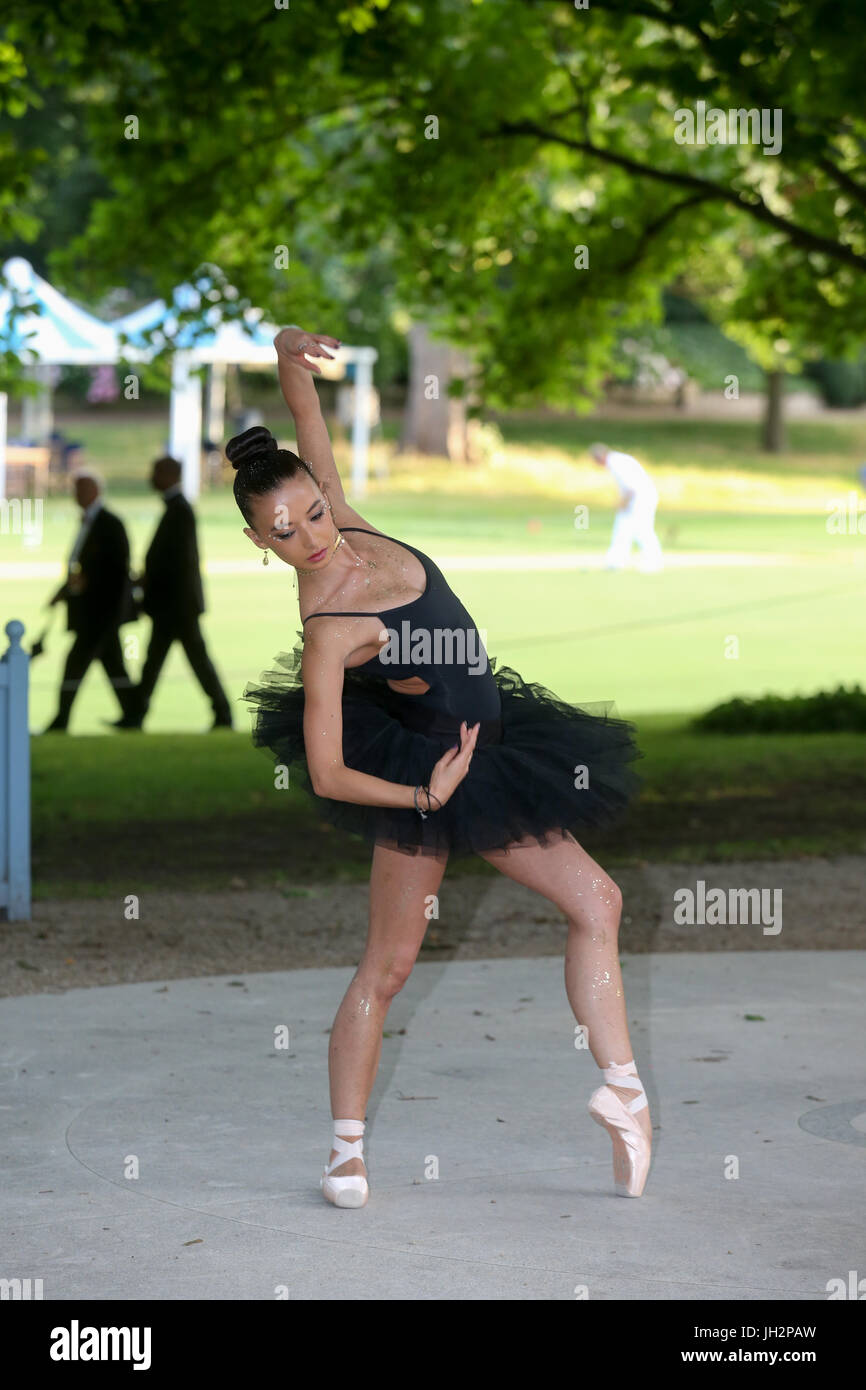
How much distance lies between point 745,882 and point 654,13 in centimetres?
469

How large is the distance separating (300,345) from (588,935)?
5.49 feet

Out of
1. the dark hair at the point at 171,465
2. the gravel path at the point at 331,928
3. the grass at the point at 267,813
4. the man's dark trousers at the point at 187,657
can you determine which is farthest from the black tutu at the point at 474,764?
the dark hair at the point at 171,465

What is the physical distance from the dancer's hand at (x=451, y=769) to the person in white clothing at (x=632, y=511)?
22621 millimetres

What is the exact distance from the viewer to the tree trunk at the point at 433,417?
48750 millimetres

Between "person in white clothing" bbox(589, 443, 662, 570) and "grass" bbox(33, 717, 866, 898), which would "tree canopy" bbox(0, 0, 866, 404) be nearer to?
"grass" bbox(33, 717, 866, 898)

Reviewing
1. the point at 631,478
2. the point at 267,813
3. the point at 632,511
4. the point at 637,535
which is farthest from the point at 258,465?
the point at 637,535

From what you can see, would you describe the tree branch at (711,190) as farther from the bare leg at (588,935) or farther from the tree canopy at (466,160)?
the bare leg at (588,935)

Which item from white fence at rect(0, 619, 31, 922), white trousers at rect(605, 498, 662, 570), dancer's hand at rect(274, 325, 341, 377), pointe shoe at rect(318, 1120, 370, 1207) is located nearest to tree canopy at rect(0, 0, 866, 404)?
white fence at rect(0, 619, 31, 922)

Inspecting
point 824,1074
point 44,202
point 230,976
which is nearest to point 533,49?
point 230,976

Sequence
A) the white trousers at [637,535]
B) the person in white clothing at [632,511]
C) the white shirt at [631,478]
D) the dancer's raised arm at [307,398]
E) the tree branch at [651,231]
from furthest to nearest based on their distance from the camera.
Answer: the white trousers at [637,535]
the person in white clothing at [632,511]
the white shirt at [631,478]
the tree branch at [651,231]
the dancer's raised arm at [307,398]

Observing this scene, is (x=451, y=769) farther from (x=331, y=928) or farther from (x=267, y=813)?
(x=267, y=813)

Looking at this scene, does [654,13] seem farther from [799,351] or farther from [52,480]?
[52,480]

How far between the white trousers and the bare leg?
23.5 meters

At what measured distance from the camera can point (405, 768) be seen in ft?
15.4
